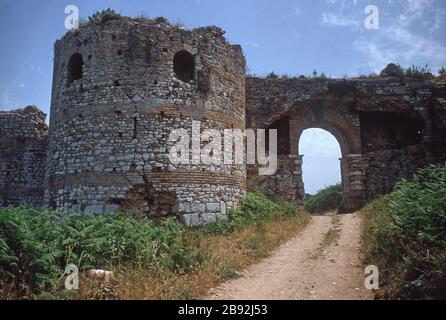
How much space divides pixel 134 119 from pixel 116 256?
5208 millimetres

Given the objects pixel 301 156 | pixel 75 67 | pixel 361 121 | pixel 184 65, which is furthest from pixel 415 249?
pixel 361 121

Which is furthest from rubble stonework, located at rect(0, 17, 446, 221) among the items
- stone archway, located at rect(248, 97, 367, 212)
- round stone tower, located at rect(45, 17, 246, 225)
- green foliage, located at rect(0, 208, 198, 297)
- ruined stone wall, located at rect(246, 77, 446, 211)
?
ruined stone wall, located at rect(246, 77, 446, 211)

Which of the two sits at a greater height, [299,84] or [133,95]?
[299,84]

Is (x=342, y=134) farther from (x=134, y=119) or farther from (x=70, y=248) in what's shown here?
(x=70, y=248)

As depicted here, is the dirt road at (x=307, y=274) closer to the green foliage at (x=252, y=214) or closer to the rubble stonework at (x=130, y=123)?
the green foliage at (x=252, y=214)

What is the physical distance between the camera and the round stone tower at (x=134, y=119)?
10.6 m

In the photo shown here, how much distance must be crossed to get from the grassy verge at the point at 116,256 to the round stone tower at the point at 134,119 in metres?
1.44

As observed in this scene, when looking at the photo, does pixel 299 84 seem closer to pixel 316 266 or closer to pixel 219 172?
pixel 219 172

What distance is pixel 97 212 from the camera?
10359 millimetres

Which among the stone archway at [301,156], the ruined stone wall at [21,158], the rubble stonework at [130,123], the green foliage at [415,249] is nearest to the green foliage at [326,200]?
the stone archway at [301,156]

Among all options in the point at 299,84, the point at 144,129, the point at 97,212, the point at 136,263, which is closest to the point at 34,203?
the point at 97,212

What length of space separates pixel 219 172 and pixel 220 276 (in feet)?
16.8
